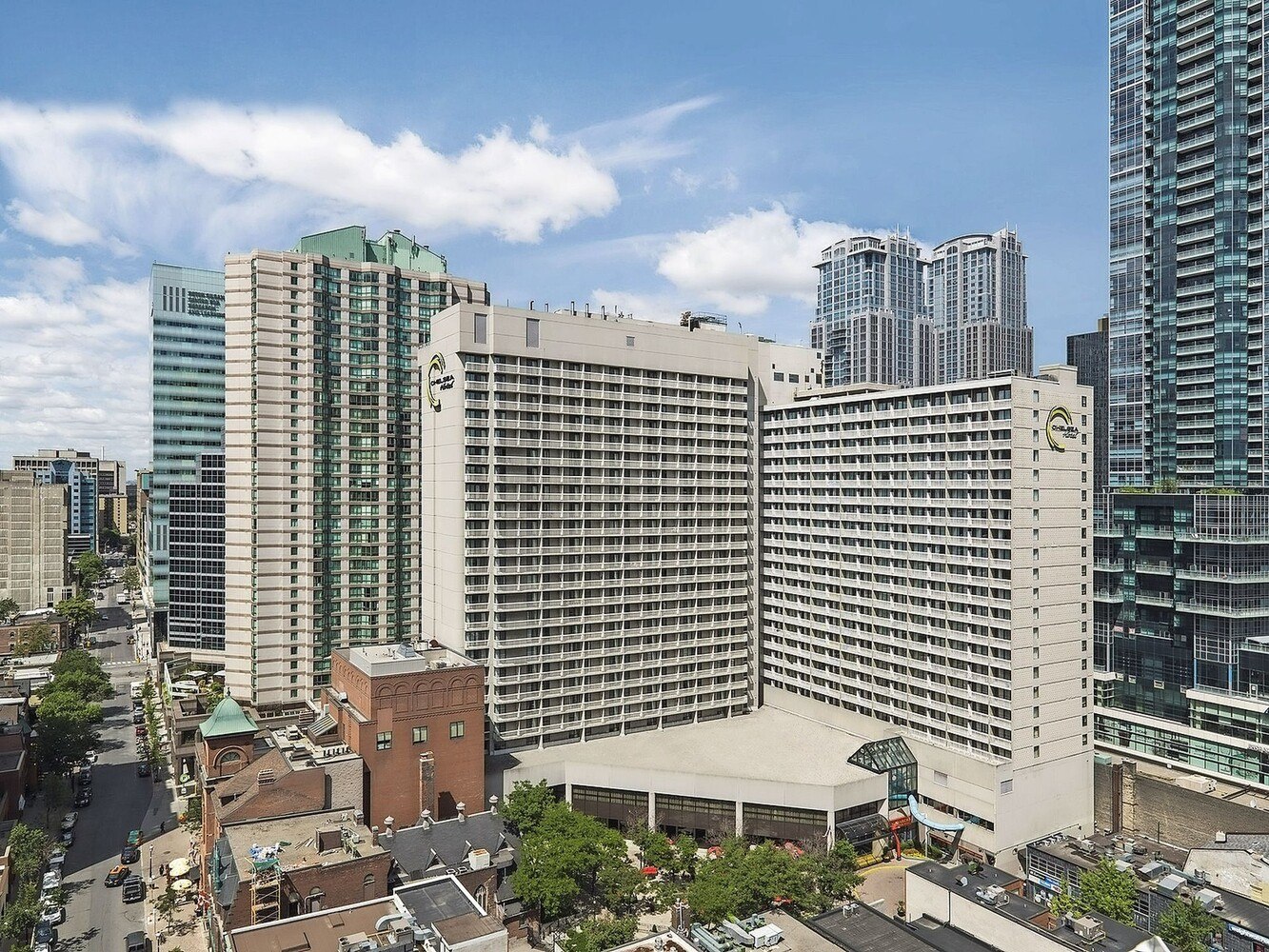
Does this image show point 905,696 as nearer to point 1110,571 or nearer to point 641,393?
point 1110,571

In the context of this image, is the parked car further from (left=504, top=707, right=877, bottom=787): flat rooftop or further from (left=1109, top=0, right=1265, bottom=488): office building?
(left=1109, top=0, right=1265, bottom=488): office building

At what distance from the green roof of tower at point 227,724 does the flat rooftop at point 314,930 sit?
34.6m

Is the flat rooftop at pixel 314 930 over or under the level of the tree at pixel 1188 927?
over

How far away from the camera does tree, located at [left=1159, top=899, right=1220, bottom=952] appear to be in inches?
2662

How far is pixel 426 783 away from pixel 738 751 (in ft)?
129

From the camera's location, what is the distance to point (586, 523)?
381 ft

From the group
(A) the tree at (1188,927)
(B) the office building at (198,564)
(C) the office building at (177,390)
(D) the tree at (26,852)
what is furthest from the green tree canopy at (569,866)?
(C) the office building at (177,390)

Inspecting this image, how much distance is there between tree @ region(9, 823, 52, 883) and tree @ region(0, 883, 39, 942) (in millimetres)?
2636

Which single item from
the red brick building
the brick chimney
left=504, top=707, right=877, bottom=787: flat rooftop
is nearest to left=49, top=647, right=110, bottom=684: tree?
the red brick building

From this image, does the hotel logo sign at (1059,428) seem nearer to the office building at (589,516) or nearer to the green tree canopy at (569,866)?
the office building at (589,516)

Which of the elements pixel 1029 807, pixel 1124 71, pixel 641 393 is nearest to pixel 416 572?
pixel 641 393

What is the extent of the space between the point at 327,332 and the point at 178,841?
71.2 m

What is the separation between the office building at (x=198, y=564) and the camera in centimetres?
17138

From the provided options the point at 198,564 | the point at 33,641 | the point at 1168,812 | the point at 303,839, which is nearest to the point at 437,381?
the point at 303,839
